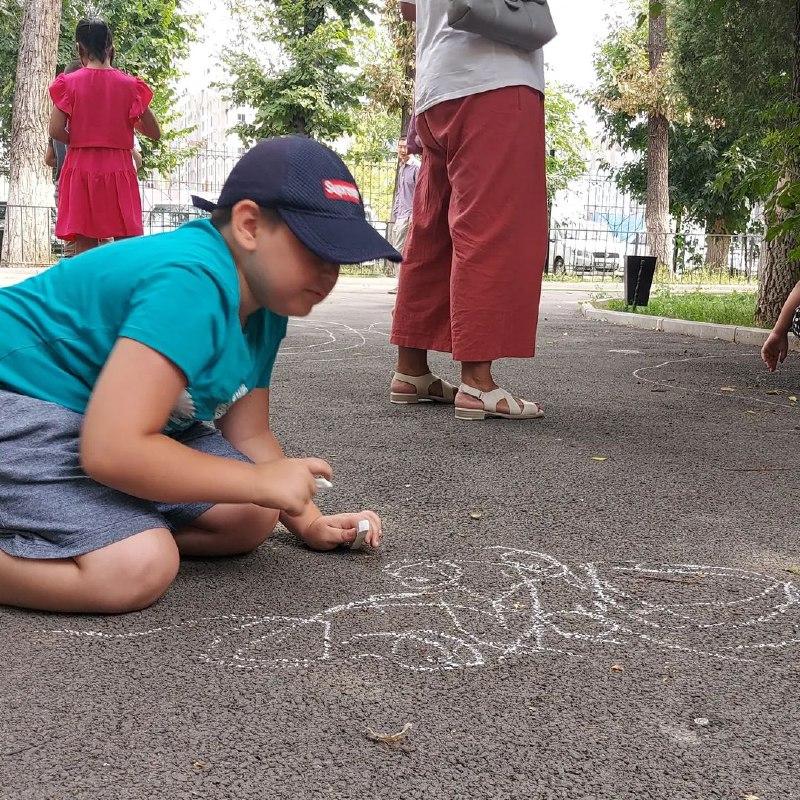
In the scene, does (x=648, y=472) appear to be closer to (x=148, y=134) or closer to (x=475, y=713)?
(x=475, y=713)

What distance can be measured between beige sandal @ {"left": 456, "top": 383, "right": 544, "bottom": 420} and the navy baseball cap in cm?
227

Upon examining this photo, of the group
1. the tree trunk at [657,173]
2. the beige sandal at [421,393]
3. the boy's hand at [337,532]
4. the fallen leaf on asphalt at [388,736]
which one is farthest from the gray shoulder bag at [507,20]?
the tree trunk at [657,173]

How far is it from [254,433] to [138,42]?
26.7 meters

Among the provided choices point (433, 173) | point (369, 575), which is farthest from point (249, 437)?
point (433, 173)

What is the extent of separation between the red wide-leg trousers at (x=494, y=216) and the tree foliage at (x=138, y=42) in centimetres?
2258

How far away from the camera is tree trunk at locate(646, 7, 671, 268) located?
2331 cm

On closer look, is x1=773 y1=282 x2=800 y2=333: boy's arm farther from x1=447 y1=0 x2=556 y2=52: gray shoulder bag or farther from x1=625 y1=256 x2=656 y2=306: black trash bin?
x1=625 y1=256 x2=656 y2=306: black trash bin

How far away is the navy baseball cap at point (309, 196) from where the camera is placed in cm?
195

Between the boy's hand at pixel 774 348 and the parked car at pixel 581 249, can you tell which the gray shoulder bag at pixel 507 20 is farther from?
the parked car at pixel 581 249

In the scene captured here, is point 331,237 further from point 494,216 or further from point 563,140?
point 563,140

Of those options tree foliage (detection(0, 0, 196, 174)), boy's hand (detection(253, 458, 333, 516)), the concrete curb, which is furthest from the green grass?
tree foliage (detection(0, 0, 196, 174))

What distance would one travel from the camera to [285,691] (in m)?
1.67

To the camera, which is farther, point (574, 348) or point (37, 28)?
point (37, 28)

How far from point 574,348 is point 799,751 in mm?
5918
